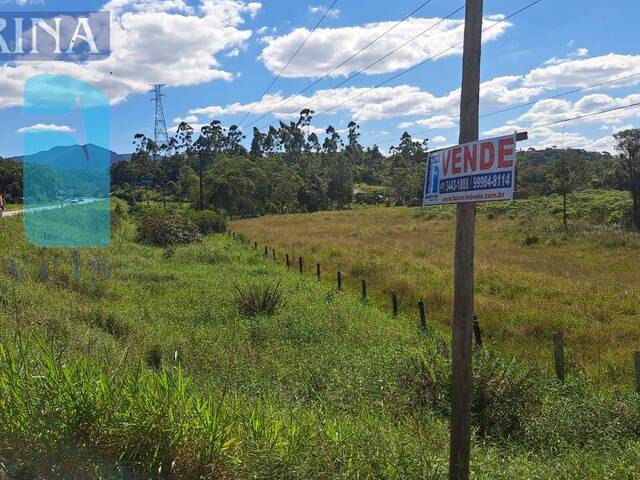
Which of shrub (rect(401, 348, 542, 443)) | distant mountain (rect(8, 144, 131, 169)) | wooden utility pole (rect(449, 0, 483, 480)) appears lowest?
shrub (rect(401, 348, 542, 443))

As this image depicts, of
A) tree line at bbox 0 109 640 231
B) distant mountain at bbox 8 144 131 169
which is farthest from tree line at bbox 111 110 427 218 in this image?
distant mountain at bbox 8 144 131 169

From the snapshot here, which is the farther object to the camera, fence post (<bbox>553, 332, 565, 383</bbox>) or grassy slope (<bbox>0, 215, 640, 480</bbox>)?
fence post (<bbox>553, 332, 565, 383</bbox>)

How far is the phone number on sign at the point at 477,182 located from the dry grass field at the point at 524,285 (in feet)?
17.7

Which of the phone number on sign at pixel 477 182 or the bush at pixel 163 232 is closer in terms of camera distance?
the phone number on sign at pixel 477 182

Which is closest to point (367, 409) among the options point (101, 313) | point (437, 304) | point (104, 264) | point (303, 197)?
point (101, 313)

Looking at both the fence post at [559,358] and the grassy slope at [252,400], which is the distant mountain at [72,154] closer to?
the grassy slope at [252,400]

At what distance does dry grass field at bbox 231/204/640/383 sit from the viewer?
30.9 ft

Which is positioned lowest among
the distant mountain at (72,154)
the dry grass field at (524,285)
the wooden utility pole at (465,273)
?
the dry grass field at (524,285)

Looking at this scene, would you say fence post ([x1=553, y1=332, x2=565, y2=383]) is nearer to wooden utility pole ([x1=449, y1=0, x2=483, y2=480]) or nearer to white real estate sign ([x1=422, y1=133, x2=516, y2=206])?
wooden utility pole ([x1=449, y1=0, x2=483, y2=480])

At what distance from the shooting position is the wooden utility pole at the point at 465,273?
10.9 feet

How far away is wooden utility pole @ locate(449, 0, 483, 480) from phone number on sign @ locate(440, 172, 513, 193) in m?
0.12

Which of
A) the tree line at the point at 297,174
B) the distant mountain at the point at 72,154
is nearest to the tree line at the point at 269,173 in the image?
the tree line at the point at 297,174

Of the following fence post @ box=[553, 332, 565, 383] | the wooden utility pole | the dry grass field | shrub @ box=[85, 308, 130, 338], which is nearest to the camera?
the wooden utility pole

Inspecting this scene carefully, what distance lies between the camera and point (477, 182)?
3213 millimetres
